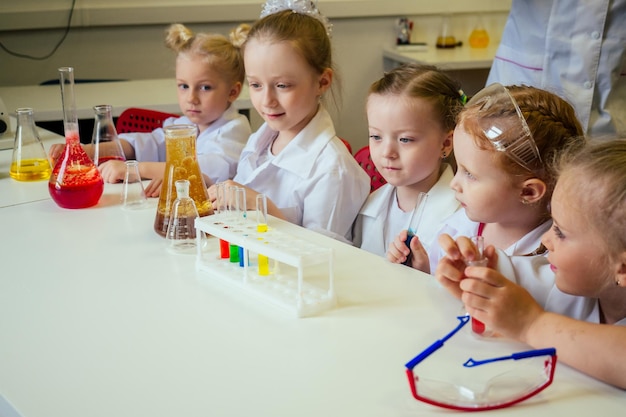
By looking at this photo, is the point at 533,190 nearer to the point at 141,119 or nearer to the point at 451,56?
the point at 141,119

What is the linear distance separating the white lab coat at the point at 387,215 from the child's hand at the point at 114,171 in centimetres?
56

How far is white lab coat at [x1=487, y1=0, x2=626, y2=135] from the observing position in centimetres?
201

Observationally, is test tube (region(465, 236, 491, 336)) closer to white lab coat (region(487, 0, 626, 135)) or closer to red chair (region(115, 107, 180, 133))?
white lab coat (region(487, 0, 626, 135))

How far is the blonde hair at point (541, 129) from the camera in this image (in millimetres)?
1286

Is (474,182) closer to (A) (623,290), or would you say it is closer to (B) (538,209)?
(B) (538,209)

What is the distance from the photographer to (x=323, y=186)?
1.77 metres

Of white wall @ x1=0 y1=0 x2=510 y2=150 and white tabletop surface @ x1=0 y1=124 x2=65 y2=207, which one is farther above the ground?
white wall @ x1=0 y1=0 x2=510 y2=150

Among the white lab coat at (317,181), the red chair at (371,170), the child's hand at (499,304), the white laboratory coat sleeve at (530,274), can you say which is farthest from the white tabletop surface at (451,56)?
the child's hand at (499,304)

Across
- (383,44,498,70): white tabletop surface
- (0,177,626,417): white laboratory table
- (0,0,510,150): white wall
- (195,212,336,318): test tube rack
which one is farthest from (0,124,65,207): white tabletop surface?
(383,44,498,70): white tabletop surface

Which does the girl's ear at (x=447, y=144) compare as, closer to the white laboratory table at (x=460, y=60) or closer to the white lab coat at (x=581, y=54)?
the white lab coat at (x=581, y=54)

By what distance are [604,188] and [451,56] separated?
2895 mm

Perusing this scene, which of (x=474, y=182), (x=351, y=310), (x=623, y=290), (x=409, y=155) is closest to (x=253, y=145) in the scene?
(x=409, y=155)

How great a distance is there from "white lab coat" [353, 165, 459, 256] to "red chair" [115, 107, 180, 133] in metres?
1.04

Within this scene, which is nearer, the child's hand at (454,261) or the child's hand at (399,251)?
the child's hand at (454,261)
